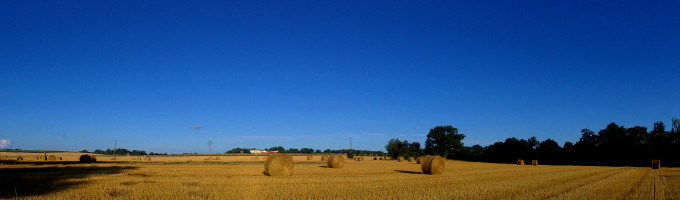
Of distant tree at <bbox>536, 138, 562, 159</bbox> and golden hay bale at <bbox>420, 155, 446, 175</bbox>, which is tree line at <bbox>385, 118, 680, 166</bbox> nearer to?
distant tree at <bbox>536, 138, 562, 159</bbox>

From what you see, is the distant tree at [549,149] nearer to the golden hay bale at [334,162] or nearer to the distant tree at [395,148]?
the distant tree at [395,148]

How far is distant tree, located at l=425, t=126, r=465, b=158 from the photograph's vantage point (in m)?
101

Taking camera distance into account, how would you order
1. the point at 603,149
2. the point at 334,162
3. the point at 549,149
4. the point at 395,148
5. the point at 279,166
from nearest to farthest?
the point at 279,166 → the point at 334,162 → the point at 603,149 → the point at 549,149 → the point at 395,148

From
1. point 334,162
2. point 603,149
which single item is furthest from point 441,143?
point 334,162

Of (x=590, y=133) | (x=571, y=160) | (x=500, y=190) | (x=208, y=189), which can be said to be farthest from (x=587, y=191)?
(x=590, y=133)

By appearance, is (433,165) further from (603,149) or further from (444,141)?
(444,141)

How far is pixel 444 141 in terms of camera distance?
335 ft

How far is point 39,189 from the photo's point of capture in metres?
12.7

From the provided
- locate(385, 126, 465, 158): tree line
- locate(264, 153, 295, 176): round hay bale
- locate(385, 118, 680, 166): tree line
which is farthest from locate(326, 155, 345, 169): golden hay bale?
locate(385, 126, 465, 158): tree line

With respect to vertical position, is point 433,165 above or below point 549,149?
above

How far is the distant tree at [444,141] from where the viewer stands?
100875 millimetres

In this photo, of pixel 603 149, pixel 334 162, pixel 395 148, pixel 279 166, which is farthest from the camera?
pixel 395 148

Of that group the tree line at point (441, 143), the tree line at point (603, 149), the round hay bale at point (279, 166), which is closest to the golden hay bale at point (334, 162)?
the round hay bale at point (279, 166)

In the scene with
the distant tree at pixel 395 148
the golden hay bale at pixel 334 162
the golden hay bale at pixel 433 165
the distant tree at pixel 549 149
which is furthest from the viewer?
the distant tree at pixel 395 148
